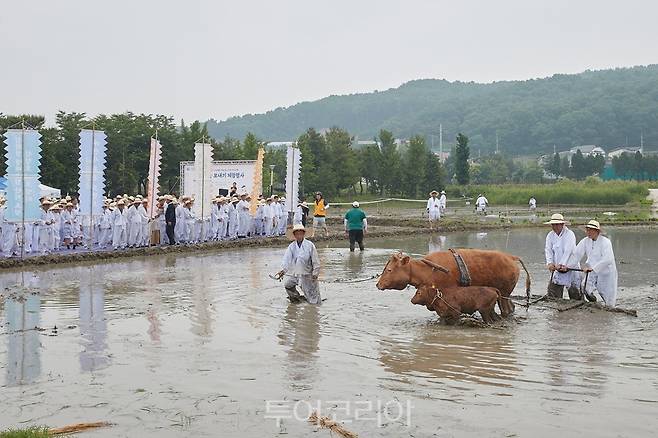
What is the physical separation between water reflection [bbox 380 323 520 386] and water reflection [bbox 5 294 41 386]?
4.19m

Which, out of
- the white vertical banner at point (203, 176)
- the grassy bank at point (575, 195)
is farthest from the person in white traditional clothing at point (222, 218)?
the grassy bank at point (575, 195)

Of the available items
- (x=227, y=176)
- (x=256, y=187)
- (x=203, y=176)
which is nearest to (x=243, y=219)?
(x=256, y=187)

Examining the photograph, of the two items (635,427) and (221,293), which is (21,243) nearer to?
(221,293)

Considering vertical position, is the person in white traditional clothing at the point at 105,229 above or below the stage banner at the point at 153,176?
below

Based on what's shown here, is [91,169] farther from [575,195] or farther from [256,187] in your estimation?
[575,195]

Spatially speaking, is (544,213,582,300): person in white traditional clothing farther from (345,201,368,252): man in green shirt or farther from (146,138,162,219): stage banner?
(146,138,162,219): stage banner

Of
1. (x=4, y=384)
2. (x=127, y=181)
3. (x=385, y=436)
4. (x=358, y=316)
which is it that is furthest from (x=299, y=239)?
(x=127, y=181)

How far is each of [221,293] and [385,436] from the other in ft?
31.1

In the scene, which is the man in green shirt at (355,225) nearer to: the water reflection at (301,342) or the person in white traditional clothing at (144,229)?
the person in white traditional clothing at (144,229)

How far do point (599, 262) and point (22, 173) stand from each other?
569 inches

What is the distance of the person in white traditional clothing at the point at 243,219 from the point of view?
31628 millimetres

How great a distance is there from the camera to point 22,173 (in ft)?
70.5

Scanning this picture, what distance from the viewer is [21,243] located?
73.6 ft

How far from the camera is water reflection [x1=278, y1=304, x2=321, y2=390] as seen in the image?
9680 millimetres
